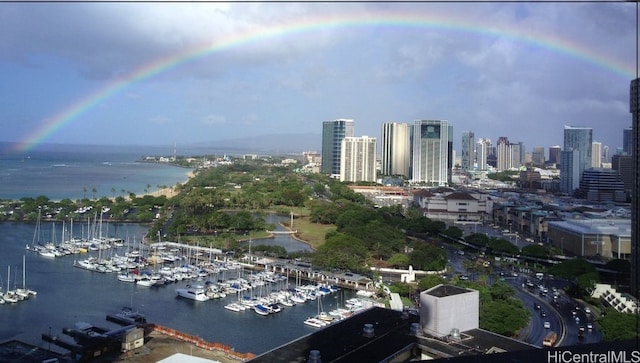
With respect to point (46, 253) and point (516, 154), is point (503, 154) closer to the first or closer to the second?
point (516, 154)

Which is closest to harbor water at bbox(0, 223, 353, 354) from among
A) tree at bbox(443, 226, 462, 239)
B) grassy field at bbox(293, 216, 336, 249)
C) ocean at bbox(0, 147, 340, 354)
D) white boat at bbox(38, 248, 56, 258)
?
ocean at bbox(0, 147, 340, 354)

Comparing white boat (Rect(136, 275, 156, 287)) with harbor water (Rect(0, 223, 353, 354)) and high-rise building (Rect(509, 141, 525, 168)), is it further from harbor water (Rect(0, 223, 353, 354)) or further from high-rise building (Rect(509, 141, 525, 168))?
high-rise building (Rect(509, 141, 525, 168))

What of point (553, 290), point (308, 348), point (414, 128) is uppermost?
point (414, 128)

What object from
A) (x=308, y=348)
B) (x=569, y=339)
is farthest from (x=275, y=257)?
(x=308, y=348)

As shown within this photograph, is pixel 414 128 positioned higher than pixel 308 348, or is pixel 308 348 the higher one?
pixel 414 128

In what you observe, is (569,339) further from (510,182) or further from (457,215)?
(510,182)

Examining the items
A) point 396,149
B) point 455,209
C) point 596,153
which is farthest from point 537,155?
point 455,209

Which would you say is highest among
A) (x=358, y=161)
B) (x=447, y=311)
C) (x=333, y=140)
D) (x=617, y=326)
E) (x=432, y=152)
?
(x=333, y=140)
